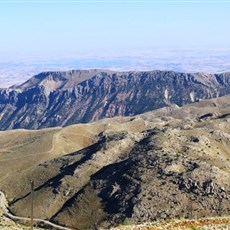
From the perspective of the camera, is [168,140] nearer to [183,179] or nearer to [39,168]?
[183,179]

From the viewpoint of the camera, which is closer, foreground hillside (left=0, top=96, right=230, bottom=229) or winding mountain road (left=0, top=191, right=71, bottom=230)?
foreground hillside (left=0, top=96, right=230, bottom=229)

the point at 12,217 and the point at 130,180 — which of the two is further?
the point at 130,180

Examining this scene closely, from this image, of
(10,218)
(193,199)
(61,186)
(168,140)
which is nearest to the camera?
(193,199)

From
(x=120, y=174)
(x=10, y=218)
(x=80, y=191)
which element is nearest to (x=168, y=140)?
(x=120, y=174)

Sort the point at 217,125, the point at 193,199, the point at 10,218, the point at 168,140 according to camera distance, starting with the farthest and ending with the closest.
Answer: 1. the point at 217,125
2. the point at 168,140
3. the point at 10,218
4. the point at 193,199

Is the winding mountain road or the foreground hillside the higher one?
the foreground hillside

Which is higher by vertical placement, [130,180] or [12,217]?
[130,180]

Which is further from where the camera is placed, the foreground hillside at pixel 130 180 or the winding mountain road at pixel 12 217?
the winding mountain road at pixel 12 217

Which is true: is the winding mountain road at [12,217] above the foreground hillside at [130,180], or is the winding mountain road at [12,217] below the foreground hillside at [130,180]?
below
